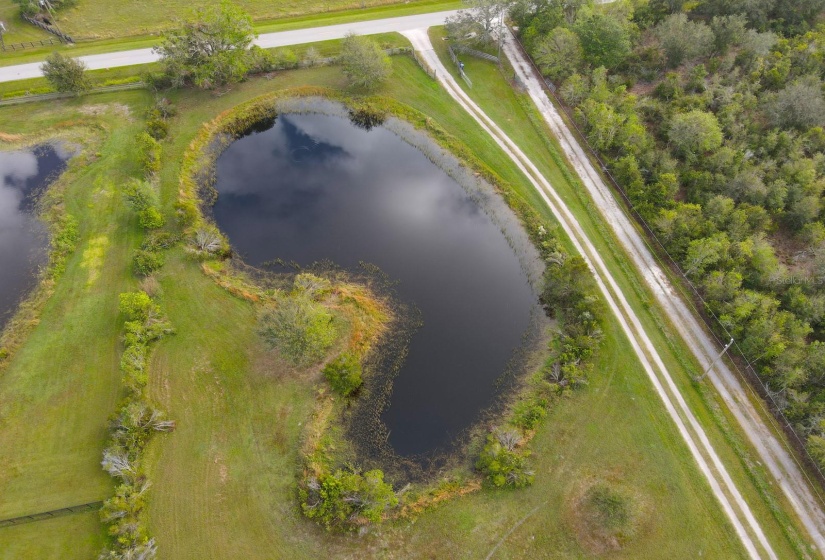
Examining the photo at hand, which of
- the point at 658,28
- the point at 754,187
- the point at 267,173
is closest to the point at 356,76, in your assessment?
the point at 267,173

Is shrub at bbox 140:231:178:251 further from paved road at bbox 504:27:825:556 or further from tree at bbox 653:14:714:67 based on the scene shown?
tree at bbox 653:14:714:67

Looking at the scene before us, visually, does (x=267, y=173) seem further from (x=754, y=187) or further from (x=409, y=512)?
(x=754, y=187)

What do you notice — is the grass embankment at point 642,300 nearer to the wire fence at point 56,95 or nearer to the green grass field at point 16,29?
the wire fence at point 56,95

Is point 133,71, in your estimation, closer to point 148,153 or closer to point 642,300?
point 148,153

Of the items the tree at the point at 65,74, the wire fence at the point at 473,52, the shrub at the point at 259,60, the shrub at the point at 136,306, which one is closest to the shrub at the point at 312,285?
the shrub at the point at 136,306

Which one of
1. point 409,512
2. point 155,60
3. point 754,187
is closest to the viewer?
point 409,512

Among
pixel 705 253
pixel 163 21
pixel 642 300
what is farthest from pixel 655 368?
pixel 163 21

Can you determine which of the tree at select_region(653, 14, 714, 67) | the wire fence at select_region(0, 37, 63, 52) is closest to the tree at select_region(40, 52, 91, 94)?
the wire fence at select_region(0, 37, 63, 52)
